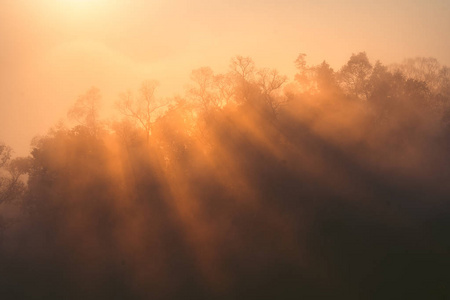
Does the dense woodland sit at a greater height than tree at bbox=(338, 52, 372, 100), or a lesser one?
lesser

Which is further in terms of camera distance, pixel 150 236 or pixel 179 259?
pixel 150 236

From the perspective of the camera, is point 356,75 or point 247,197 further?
point 356,75

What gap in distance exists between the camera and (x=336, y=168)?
46969 mm

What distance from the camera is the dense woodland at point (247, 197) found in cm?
3303

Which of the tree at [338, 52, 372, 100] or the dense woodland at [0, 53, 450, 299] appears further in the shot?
the tree at [338, 52, 372, 100]

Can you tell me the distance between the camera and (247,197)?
43.8 metres

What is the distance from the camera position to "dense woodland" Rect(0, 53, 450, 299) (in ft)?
108

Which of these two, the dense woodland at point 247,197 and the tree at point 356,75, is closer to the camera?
the dense woodland at point 247,197

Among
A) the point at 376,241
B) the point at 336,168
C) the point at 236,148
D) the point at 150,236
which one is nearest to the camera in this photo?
the point at 376,241

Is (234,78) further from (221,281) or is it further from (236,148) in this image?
(221,281)

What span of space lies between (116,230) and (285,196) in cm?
2293

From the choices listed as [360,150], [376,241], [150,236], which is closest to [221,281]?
[150,236]

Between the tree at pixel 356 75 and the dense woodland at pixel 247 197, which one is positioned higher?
the tree at pixel 356 75

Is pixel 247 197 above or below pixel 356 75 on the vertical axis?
below
